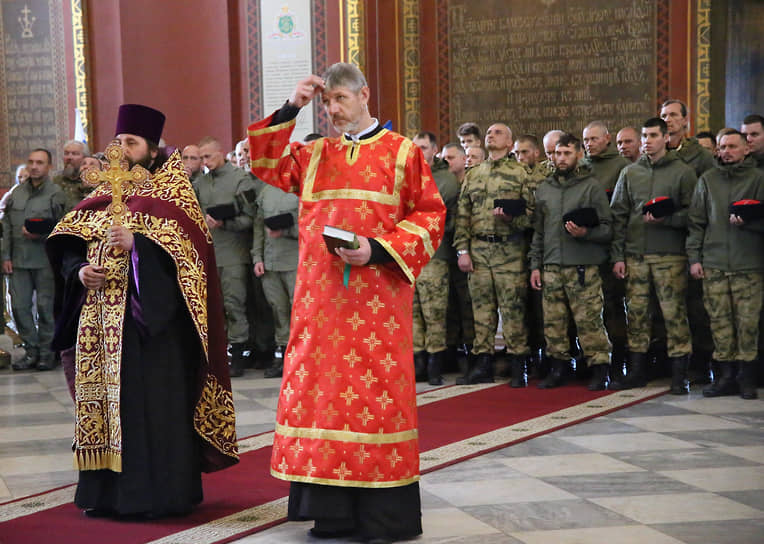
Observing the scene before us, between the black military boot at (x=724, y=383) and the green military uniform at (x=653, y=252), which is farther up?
the green military uniform at (x=653, y=252)

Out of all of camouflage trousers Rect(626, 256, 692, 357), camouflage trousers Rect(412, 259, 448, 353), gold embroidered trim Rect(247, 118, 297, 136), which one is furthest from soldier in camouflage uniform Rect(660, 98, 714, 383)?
gold embroidered trim Rect(247, 118, 297, 136)

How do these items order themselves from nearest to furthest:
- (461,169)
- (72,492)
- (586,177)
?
(72,492)
(586,177)
(461,169)

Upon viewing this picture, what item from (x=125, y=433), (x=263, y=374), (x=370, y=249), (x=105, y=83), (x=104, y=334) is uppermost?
(x=105, y=83)

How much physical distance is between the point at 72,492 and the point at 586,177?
4.46 m

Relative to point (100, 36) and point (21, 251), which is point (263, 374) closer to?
point (21, 251)

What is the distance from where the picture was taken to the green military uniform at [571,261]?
781 centimetres

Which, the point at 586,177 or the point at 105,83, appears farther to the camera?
the point at 105,83

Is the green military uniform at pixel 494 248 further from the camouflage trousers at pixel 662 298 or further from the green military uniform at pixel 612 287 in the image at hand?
the camouflage trousers at pixel 662 298

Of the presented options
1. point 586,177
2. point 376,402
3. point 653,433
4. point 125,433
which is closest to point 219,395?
point 125,433

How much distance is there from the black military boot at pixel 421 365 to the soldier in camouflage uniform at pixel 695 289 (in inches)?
85.1

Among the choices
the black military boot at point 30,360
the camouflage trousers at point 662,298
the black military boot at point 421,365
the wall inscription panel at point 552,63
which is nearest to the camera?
the camouflage trousers at point 662,298

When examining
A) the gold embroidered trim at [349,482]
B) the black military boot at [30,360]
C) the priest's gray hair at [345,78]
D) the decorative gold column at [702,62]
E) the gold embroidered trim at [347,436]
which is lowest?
the black military boot at [30,360]

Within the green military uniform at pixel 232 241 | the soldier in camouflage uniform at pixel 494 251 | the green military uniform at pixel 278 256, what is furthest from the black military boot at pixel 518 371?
the green military uniform at pixel 232 241

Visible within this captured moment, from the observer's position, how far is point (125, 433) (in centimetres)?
457
